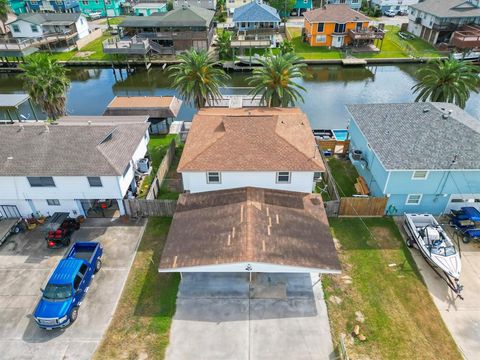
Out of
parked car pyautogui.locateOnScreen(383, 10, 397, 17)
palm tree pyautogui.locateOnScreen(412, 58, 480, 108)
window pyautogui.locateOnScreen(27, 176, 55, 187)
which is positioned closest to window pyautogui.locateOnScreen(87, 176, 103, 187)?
window pyautogui.locateOnScreen(27, 176, 55, 187)

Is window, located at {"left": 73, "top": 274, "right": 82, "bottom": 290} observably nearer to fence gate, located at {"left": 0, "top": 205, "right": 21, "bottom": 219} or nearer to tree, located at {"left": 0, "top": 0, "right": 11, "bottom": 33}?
fence gate, located at {"left": 0, "top": 205, "right": 21, "bottom": 219}

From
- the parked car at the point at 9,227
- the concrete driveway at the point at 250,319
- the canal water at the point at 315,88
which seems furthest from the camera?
the canal water at the point at 315,88

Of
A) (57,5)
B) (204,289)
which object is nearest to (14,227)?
(204,289)

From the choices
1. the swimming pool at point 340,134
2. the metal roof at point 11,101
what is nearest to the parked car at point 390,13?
the swimming pool at point 340,134

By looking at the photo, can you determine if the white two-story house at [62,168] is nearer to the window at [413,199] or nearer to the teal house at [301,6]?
the window at [413,199]

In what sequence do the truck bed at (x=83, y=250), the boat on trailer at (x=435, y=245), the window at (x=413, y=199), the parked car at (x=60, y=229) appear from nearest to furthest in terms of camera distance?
the boat on trailer at (x=435, y=245) → the truck bed at (x=83, y=250) → the parked car at (x=60, y=229) → the window at (x=413, y=199)

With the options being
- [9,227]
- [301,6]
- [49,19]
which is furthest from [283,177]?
[301,6]
